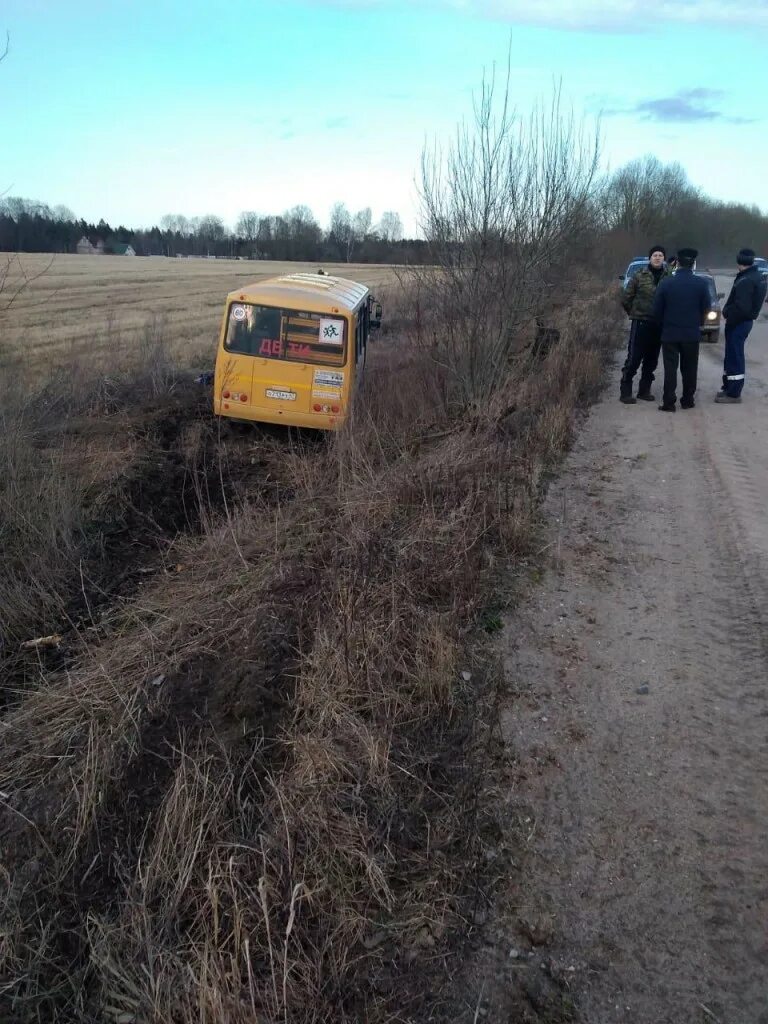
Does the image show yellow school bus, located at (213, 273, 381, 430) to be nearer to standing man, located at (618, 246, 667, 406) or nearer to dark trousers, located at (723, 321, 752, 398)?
standing man, located at (618, 246, 667, 406)

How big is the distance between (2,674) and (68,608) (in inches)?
36.6

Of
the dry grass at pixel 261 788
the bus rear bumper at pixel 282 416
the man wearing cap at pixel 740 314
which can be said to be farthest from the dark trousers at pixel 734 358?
the dry grass at pixel 261 788

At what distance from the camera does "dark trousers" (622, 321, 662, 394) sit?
33.1 ft

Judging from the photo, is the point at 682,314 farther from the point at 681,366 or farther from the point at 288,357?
the point at 288,357

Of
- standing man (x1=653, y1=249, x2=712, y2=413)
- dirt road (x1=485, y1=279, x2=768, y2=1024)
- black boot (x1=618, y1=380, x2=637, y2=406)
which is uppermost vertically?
standing man (x1=653, y1=249, x2=712, y2=413)

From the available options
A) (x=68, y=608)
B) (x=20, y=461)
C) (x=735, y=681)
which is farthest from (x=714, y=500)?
(x=20, y=461)

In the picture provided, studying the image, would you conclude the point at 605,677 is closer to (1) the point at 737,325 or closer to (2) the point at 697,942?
(2) the point at 697,942

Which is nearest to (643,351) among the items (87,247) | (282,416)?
(282,416)

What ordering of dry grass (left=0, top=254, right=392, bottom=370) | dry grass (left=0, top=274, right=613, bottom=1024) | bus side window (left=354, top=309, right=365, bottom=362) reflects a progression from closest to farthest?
dry grass (left=0, top=274, right=613, bottom=1024)
bus side window (left=354, top=309, right=365, bottom=362)
dry grass (left=0, top=254, right=392, bottom=370)

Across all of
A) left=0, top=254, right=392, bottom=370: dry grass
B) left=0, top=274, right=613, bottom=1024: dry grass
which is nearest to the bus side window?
left=0, top=254, right=392, bottom=370: dry grass

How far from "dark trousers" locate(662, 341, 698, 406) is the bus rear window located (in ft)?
13.8

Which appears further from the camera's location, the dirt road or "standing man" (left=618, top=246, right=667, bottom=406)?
"standing man" (left=618, top=246, right=667, bottom=406)

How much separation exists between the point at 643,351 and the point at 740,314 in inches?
52.9

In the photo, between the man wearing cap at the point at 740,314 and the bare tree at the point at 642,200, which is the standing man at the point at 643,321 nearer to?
the man wearing cap at the point at 740,314
